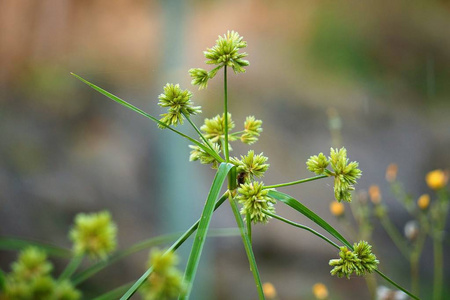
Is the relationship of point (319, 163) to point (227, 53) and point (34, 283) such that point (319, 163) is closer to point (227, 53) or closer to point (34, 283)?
point (227, 53)

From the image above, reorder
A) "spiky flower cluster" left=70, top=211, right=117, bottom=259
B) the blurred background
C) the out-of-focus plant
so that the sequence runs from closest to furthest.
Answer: "spiky flower cluster" left=70, top=211, right=117, bottom=259, the out-of-focus plant, the blurred background

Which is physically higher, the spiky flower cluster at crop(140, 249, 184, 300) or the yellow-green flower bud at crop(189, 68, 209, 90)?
the yellow-green flower bud at crop(189, 68, 209, 90)

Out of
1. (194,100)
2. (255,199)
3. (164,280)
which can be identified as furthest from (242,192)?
(194,100)

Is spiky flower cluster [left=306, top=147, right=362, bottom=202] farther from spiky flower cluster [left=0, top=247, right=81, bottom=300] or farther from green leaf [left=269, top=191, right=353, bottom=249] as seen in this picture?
spiky flower cluster [left=0, top=247, right=81, bottom=300]

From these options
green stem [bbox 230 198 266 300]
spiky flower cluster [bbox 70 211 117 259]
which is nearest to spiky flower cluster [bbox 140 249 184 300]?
spiky flower cluster [bbox 70 211 117 259]

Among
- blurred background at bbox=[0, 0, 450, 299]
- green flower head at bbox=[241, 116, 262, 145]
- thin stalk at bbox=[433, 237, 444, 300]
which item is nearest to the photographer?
green flower head at bbox=[241, 116, 262, 145]

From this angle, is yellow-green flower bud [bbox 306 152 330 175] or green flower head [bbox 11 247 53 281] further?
yellow-green flower bud [bbox 306 152 330 175]

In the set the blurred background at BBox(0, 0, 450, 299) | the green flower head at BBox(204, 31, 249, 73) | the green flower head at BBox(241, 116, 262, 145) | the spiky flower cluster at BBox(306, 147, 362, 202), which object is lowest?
the spiky flower cluster at BBox(306, 147, 362, 202)
